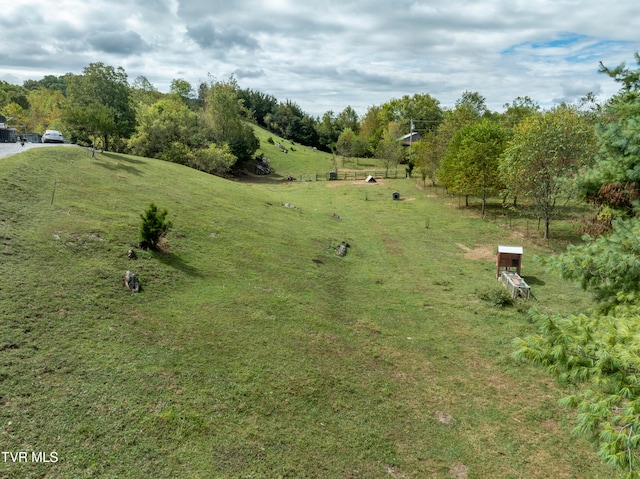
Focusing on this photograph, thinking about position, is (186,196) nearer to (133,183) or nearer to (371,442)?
(133,183)

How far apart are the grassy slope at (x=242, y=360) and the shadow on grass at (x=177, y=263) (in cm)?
10

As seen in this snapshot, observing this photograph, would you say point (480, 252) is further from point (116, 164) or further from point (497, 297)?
point (116, 164)

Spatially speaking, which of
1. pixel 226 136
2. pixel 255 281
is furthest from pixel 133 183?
pixel 226 136

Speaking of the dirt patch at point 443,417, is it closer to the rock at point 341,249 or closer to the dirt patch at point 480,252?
the rock at point 341,249

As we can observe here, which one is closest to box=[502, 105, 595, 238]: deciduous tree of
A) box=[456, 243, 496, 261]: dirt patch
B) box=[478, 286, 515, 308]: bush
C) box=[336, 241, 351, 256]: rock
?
box=[456, 243, 496, 261]: dirt patch

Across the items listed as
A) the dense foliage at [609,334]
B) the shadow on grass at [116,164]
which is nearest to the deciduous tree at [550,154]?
the dense foliage at [609,334]

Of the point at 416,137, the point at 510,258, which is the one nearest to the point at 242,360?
the point at 510,258

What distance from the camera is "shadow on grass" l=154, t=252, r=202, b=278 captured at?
55.6 feet

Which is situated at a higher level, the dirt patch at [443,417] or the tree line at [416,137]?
the tree line at [416,137]

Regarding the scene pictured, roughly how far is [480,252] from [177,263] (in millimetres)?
20412

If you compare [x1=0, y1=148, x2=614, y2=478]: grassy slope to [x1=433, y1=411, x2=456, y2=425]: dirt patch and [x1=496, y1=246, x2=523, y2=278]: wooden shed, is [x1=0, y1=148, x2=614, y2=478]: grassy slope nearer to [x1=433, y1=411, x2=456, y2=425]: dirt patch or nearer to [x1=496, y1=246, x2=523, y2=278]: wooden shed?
[x1=433, y1=411, x2=456, y2=425]: dirt patch

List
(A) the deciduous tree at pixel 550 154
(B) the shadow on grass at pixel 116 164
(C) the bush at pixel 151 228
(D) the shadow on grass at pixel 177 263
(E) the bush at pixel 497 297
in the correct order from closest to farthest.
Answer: (D) the shadow on grass at pixel 177 263 → (C) the bush at pixel 151 228 → (E) the bush at pixel 497 297 → (A) the deciduous tree at pixel 550 154 → (B) the shadow on grass at pixel 116 164

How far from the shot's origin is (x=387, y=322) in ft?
55.2

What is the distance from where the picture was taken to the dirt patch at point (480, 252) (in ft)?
88.8
